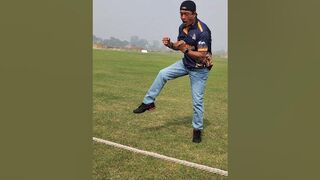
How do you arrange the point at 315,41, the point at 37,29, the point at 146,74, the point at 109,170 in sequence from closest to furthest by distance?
1. the point at 37,29
2. the point at 109,170
3. the point at 315,41
4. the point at 146,74

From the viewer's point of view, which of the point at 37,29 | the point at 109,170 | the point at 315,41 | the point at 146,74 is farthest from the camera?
the point at 146,74

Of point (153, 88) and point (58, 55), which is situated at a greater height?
point (58, 55)

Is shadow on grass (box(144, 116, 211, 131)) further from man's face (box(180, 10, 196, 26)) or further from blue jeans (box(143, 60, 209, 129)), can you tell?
man's face (box(180, 10, 196, 26))

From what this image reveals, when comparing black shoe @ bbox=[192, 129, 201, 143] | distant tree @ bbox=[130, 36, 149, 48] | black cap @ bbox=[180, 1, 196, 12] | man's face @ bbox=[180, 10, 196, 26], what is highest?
black cap @ bbox=[180, 1, 196, 12]

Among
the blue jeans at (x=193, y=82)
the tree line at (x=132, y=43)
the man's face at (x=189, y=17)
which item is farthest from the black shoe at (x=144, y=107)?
the man's face at (x=189, y=17)

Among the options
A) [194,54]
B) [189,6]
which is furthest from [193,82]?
[189,6]

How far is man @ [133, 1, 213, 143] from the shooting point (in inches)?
92.0

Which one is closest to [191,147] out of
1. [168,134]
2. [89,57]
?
[168,134]

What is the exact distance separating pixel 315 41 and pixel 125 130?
3.57 feet

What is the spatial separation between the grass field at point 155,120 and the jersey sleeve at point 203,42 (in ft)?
0.33

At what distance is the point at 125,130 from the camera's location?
246cm

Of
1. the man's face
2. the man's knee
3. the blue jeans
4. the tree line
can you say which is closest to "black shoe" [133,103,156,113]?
the blue jeans

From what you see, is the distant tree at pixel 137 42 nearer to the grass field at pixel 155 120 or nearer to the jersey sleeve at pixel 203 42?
the grass field at pixel 155 120

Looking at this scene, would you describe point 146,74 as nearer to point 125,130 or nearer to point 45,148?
point 125,130
